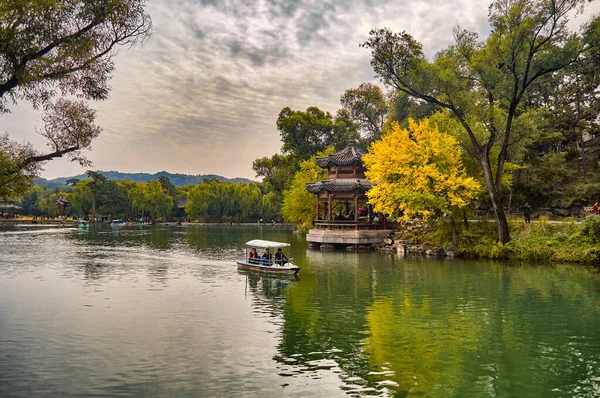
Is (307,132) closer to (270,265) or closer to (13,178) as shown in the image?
(270,265)

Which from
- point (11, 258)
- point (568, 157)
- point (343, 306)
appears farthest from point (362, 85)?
point (343, 306)

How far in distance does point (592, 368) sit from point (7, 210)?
451ft

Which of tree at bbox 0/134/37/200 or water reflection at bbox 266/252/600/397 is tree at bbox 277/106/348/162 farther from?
tree at bbox 0/134/37/200

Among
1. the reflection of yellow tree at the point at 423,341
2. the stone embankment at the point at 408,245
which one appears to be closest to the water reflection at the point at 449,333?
the reflection of yellow tree at the point at 423,341

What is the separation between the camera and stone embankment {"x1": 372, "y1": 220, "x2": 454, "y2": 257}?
35250 mm

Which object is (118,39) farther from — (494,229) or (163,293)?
(494,229)

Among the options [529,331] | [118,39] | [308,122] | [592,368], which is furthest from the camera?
[308,122]

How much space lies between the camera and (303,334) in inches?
518

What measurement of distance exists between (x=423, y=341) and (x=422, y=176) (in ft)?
76.1

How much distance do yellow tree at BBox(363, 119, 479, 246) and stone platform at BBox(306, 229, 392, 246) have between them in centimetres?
553

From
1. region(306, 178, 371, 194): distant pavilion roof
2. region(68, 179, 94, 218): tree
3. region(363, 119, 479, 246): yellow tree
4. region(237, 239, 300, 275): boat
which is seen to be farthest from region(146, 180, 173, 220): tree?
region(237, 239, 300, 275): boat

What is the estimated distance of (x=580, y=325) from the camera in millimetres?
14344

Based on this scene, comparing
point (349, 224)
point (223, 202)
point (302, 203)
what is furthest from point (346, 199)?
point (223, 202)

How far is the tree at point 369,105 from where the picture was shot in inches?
3108
